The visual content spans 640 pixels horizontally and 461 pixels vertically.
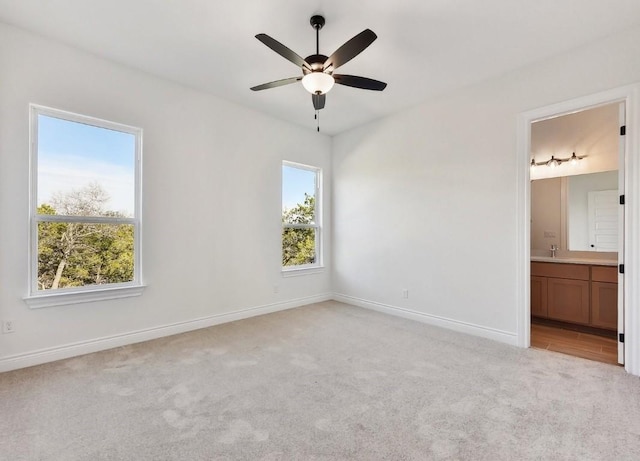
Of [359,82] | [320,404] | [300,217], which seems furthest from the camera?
[300,217]

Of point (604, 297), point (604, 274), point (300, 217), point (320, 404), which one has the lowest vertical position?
point (320, 404)

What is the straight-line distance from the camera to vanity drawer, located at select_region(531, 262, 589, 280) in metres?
3.70

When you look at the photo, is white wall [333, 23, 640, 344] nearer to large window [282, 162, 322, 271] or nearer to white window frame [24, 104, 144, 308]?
large window [282, 162, 322, 271]

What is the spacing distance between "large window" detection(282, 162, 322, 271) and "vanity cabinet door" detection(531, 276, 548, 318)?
122 inches

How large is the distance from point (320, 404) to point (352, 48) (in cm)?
248

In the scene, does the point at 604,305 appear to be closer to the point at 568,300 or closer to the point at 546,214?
the point at 568,300

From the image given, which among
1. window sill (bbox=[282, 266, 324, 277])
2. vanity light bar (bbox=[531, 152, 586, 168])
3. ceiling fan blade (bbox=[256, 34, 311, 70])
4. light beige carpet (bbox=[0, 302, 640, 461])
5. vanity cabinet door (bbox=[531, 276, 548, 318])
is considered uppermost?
ceiling fan blade (bbox=[256, 34, 311, 70])

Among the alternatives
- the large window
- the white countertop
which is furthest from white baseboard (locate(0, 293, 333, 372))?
the white countertop

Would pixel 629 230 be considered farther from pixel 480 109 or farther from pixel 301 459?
pixel 301 459

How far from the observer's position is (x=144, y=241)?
3.37 meters

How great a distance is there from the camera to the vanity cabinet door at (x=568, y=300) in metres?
3.70

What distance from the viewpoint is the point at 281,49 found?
220cm

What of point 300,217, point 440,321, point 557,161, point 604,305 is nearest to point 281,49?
point 300,217

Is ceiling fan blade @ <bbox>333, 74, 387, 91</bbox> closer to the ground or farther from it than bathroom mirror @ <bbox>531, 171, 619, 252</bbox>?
farther from it
